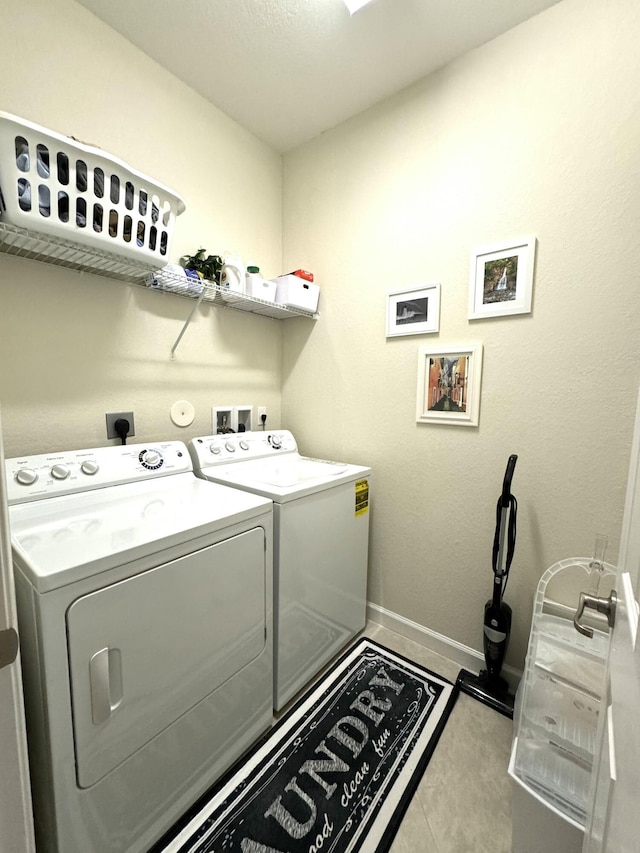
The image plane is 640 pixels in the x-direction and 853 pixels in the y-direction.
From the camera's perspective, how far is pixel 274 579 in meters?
1.28

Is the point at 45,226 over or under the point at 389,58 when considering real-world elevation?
under

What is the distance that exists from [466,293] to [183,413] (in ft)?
4.74

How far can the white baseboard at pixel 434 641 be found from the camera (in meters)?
1.50

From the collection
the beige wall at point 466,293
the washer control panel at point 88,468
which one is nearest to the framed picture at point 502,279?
the beige wall at point 466,293

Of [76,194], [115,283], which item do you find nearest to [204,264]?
[115,283]

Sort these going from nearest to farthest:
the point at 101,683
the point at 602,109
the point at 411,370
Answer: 1. the point at 101,683
2. the point at 602,109
3. the point at 411,370

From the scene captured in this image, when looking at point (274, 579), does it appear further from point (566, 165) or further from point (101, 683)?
point (566, 165)

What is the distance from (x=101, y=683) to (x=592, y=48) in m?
2.46

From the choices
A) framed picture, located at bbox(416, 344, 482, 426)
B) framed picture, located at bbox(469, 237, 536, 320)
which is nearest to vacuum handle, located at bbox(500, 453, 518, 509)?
framed picture, located at bbox(416, 344, 482, 426)

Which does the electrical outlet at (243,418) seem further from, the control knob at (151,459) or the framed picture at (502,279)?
the framed picture at (502,279)

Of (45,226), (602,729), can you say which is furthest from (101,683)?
(45,226)

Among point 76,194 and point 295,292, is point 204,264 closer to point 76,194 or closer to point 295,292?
point 295,292

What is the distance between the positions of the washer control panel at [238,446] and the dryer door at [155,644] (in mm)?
584

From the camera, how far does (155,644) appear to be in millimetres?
903
